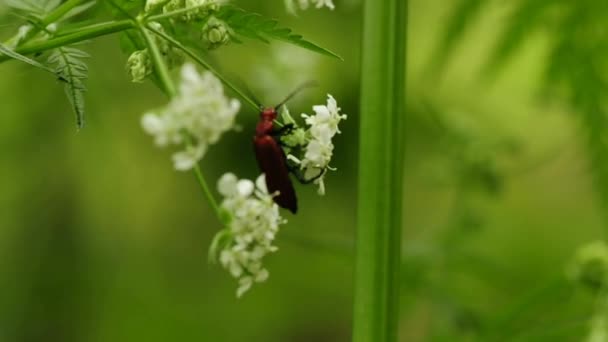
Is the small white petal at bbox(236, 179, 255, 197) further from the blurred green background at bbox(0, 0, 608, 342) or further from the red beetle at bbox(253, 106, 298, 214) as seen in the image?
the blurred green background at bbox(0, 0, 608, 342)

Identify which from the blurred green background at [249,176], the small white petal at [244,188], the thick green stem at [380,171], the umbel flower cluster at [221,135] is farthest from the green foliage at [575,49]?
the small white petal at [244,188]

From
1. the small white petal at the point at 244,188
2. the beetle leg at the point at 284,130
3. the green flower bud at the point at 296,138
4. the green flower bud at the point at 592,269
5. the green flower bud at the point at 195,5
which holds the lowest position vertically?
the small white petal at the point at 244,188

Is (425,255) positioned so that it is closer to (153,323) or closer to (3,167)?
(3,167)

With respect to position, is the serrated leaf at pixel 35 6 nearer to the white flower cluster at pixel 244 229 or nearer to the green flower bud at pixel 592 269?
the white flower cluster at pixel 244 229

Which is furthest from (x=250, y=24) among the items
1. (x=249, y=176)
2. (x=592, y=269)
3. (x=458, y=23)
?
(x=249, y=176)

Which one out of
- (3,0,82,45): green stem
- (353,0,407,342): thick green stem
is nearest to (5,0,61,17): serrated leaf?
(3,0,82,45): green stem

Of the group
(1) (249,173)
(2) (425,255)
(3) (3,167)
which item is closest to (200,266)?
(1) (249,173)
